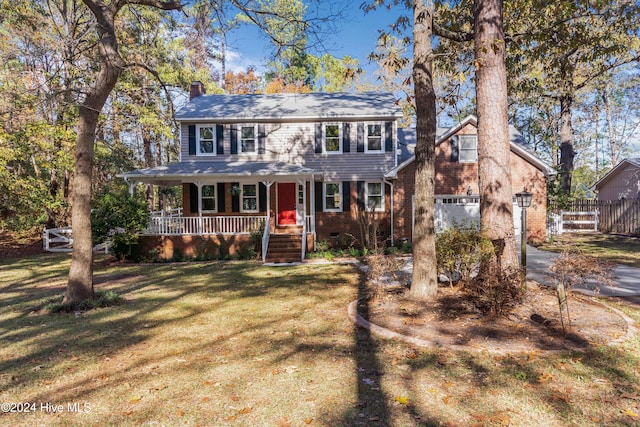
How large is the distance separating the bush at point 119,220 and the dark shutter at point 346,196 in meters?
8.03

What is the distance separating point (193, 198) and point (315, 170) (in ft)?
18.7

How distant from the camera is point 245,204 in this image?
15.8m

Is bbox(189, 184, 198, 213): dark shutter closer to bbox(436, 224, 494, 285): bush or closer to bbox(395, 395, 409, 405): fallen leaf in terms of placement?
bbox(436, 224, 494, 285): bush

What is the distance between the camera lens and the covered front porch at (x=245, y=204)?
1386cm

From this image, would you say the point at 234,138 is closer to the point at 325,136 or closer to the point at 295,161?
the point at 295,161

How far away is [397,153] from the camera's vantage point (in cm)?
1672

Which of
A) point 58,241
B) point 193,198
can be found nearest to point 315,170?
point 193,198

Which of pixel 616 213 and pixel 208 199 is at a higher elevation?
pixel 208 199

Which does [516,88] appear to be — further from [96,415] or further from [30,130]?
[30,130]

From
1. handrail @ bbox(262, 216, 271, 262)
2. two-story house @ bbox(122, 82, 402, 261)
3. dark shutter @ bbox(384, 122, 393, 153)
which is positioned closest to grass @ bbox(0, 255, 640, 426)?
handrail @ bbox(262, 216, 271, 262)

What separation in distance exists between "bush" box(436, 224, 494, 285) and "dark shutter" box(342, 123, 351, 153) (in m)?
9.84

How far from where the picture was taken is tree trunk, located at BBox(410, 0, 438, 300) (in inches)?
249

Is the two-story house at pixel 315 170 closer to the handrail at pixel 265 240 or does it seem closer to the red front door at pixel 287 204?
the red front door at pixel 287 204

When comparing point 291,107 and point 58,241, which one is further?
point 58,241
